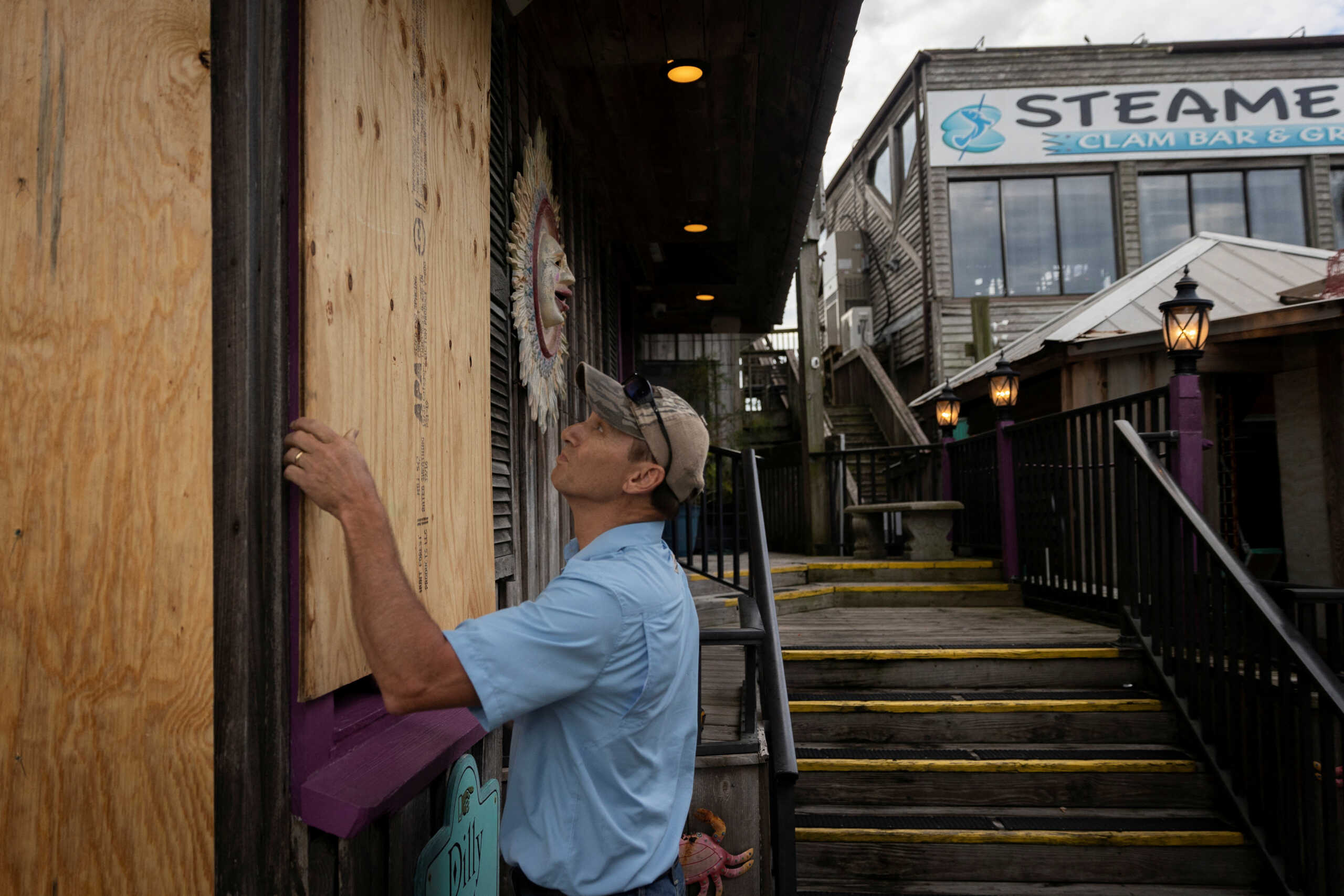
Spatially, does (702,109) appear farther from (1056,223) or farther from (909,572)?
(1056,223)

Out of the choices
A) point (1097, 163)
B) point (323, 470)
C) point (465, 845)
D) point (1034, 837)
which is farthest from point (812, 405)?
point (323, 470)

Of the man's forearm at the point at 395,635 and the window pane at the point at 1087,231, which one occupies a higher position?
the window pane at the point at 1087,231

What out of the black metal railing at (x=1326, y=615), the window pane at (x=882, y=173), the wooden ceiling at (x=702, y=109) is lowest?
the black metal railing at (x=1326, y=615)

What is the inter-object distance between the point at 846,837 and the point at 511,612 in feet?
11.6

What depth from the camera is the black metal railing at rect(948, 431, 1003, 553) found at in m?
8.61

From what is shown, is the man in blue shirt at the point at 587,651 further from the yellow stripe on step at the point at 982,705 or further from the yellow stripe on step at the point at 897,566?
the yellow stripe on step at the point at 897,566

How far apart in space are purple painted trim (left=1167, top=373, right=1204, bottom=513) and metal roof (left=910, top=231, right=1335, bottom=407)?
327cm

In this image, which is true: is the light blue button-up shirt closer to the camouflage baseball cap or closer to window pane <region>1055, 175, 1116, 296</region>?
the camouflage baseball cap

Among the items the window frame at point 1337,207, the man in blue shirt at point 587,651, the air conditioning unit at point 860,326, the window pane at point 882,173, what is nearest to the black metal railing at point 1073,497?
the man in blue shirt at point 587,651

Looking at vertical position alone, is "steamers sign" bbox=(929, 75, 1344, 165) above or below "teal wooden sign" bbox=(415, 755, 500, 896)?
above

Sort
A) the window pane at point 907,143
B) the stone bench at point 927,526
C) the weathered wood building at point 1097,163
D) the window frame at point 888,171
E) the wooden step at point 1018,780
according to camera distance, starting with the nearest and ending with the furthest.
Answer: the wooden step at point 1018,780
the stone bench at point 927,526
the weathered wood building at point 1097,163
the window pane at point 907,143
the window frame at point 888,171

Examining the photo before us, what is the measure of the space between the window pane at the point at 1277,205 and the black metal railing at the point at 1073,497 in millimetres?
11976

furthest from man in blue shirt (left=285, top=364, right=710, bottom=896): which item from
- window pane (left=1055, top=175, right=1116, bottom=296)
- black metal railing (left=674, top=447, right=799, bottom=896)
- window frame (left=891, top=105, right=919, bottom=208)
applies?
window frame (left=891, top=105, right=919, bottom=208)

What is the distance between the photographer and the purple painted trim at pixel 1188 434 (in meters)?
5.49
